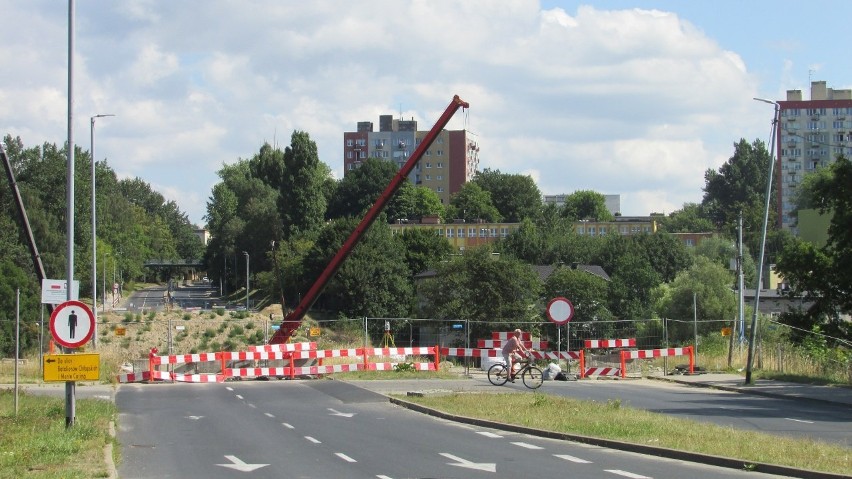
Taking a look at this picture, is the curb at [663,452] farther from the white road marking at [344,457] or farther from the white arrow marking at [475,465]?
the white road marking at [344,457]

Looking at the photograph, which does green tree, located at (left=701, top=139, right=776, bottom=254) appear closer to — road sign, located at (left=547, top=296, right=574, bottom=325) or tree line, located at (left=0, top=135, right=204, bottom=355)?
tree line, located at (left=0, top=135, right=204, bottom=355)

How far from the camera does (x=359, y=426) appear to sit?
Result: 1978 cm

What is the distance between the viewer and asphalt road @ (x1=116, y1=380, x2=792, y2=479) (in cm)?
1345

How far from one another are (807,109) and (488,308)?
328 feet

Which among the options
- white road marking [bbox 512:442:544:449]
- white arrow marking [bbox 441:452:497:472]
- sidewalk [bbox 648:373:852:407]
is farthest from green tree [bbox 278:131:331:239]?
white arrow marking [bbox 441:452:497:472]

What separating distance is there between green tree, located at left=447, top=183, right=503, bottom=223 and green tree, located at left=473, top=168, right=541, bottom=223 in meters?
3.41

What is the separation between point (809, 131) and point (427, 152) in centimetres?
6829

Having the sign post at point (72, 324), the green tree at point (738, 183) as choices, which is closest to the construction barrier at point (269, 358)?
the sign post at point (72, 324)

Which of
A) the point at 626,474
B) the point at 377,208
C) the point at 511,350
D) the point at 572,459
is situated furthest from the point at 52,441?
the point at 377,208

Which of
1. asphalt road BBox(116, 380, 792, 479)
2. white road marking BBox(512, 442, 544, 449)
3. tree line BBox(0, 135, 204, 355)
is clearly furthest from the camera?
tree line BBox(0, 135, 204, 355)

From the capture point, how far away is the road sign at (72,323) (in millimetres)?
16703

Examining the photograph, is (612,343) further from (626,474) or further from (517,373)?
(626,474)

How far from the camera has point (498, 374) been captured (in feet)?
97.9

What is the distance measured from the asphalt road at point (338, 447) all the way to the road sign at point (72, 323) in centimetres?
196
